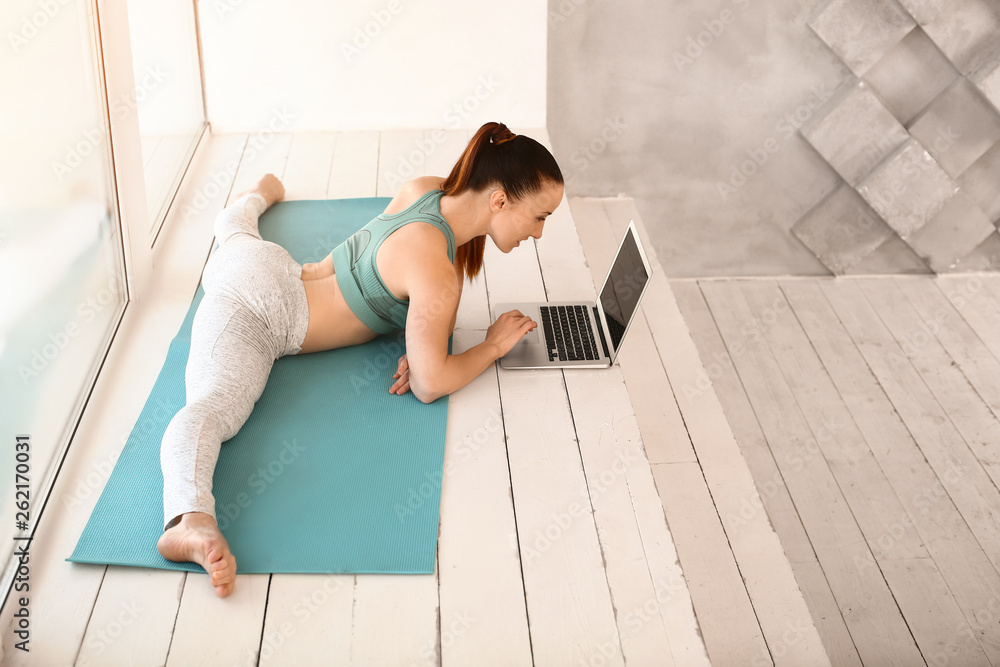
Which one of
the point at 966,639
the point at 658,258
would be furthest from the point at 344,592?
the point at 658,258

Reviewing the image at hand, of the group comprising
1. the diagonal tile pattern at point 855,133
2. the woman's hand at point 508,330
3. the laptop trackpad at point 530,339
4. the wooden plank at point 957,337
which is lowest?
the woman's hand at point 508,330

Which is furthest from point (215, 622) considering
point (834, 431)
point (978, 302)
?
point (978, 302)

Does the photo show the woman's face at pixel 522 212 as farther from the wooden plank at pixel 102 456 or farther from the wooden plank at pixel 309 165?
the wooden plank at pixel 309 165

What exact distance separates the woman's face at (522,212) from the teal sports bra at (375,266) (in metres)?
0.10

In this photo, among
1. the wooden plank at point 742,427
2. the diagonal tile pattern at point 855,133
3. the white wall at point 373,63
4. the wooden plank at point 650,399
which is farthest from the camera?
the diagonal tile pattern at point 855,133

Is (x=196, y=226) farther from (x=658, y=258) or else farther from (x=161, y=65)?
(x=658, y=258)

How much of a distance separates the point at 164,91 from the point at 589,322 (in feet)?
4.54

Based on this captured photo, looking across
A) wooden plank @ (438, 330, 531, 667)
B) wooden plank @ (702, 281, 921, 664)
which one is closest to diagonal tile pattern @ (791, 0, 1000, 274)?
Result: wooden plank @ (702, 281, 921, 664)

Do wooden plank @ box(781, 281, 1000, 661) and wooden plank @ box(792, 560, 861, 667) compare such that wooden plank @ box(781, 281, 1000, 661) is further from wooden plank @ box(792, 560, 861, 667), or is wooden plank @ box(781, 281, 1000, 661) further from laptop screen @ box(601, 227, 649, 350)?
laptop screen @ box(601, 227, 649, 350)

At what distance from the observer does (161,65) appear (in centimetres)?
219

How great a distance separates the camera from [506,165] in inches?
57.5

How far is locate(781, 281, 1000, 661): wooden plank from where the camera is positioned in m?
1.88

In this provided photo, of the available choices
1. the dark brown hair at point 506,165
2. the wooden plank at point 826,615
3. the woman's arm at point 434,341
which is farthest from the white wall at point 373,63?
the wooden plank at point 826,615

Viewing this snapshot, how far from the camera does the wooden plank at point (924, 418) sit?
209cm
